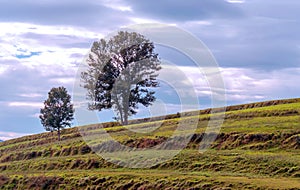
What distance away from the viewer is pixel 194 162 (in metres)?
53.3

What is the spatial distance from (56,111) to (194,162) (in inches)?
1685

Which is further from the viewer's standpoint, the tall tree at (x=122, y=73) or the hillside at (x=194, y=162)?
the tall tree at (x=122, y=73)

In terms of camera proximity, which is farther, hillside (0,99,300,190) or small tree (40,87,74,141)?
small tree (40,87,74,141)

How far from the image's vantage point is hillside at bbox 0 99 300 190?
150 ft

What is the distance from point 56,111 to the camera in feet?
298

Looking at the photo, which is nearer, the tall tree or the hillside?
the hillside

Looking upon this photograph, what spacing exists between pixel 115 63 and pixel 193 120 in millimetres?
19039

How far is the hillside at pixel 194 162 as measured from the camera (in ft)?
150

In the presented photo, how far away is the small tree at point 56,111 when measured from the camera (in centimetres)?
→ 9050

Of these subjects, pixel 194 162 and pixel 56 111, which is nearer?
pixel 194 162

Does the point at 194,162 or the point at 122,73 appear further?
the point at 122,73

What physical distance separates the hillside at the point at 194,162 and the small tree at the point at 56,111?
10.8 meters

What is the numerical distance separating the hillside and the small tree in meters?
10.8

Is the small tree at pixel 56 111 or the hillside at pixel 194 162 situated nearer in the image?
the hillside at pixel 194 162
